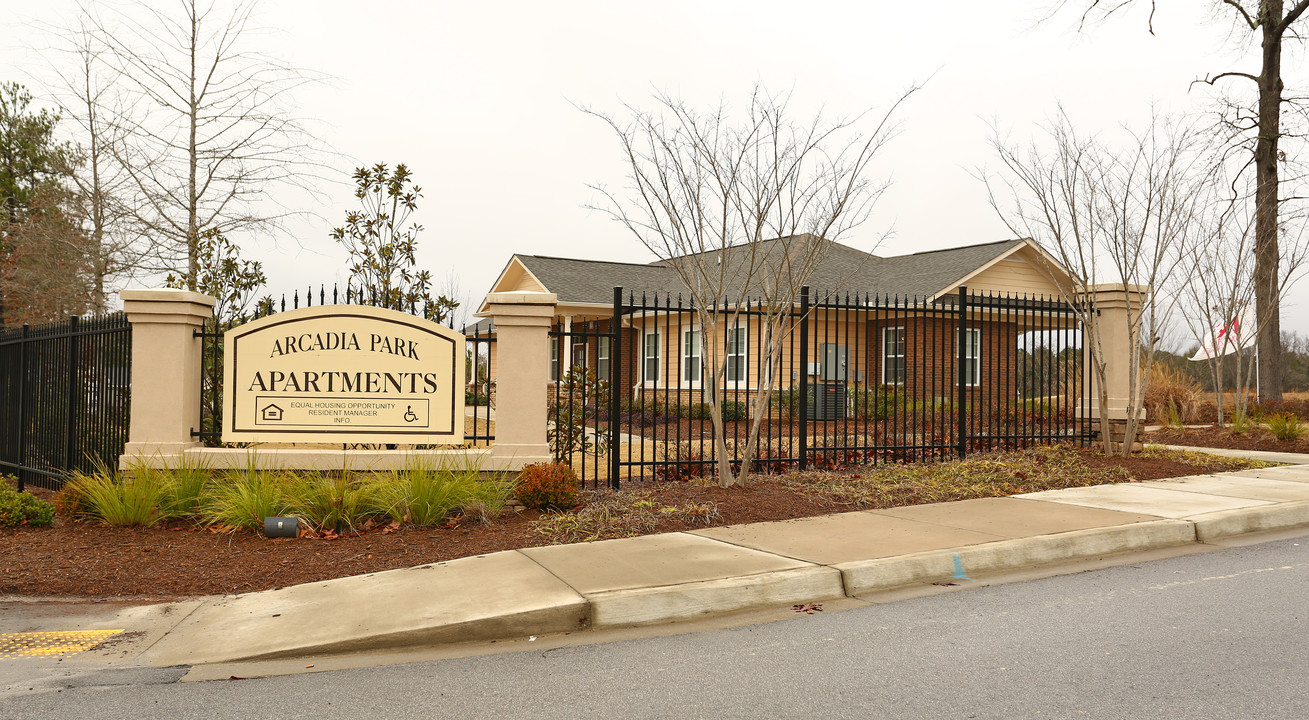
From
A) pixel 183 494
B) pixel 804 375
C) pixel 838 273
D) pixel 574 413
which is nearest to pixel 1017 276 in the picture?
pixel 838 273

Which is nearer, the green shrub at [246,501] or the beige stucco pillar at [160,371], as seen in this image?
the green shrub at [246,501]

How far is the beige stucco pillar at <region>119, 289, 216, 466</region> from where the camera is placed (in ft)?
28.4

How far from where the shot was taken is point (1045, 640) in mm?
5000

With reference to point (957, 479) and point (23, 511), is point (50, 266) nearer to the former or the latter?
point (23, 511)

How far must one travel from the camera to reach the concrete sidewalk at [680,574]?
5215 mm

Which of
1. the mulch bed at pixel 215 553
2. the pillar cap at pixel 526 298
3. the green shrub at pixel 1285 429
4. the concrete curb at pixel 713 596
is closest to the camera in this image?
the concrete curb at pixel 713 596

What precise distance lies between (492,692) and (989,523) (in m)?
5.32

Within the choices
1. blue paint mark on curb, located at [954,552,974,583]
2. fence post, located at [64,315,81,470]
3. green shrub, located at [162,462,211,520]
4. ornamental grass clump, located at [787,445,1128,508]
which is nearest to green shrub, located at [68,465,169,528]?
green shrub, located at [162,462,211,520]

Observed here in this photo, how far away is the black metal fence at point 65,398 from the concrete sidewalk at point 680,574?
4536 millimetres

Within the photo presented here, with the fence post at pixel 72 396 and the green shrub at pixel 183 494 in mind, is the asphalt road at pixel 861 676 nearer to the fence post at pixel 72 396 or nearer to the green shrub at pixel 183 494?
the green shrub at pixel 183 494

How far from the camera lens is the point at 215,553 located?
23.5 feet

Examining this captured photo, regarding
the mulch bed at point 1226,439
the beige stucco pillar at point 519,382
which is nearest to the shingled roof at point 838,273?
the mulch bed at point 1226,439

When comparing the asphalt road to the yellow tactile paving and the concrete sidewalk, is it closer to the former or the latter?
the concrete sidewalk

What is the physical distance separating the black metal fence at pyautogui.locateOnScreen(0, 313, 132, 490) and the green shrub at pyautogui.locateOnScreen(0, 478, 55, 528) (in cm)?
92
